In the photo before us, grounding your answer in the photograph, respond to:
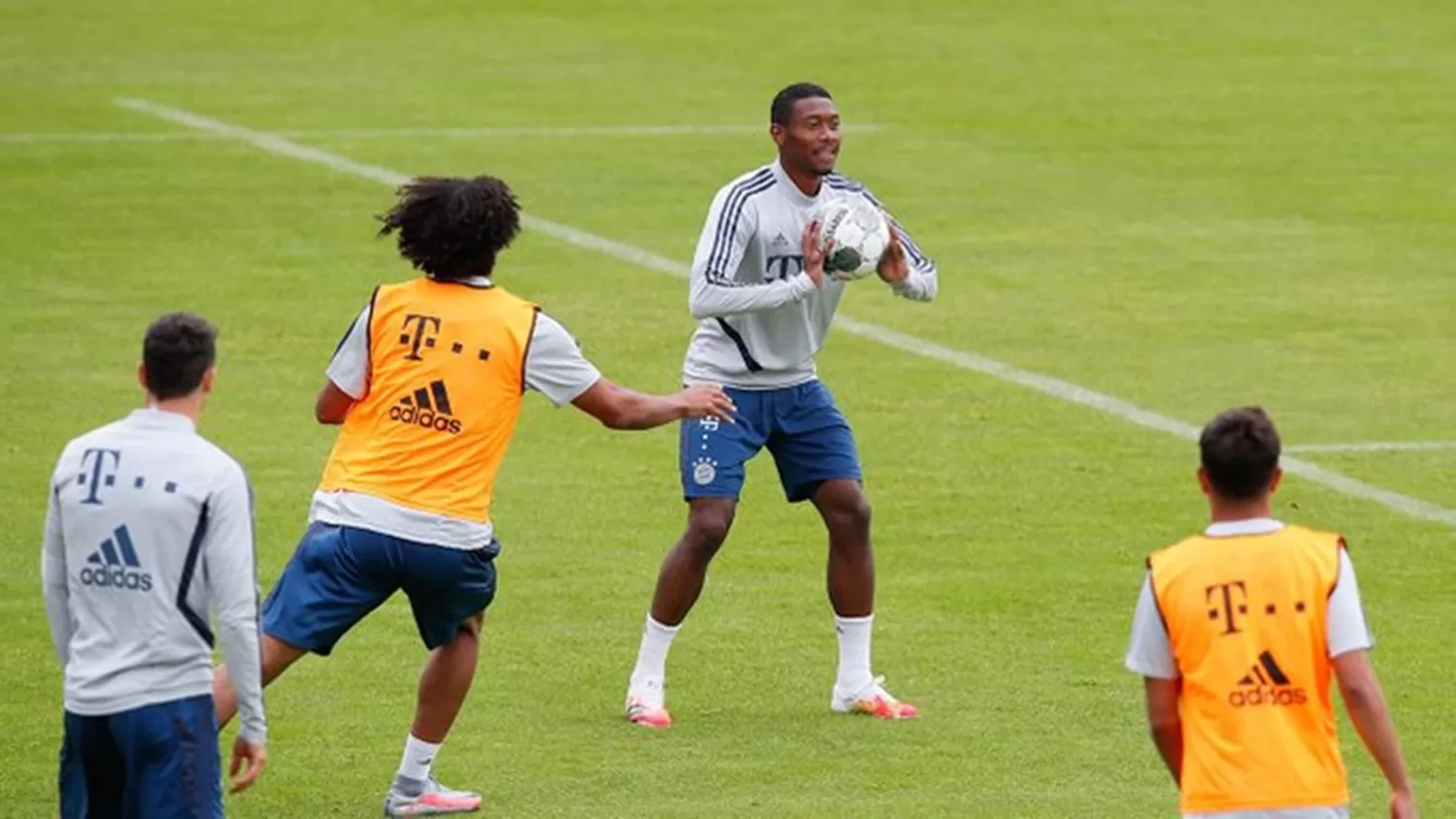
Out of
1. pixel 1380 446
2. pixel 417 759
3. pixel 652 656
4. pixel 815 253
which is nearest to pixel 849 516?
A: pixel 652 656

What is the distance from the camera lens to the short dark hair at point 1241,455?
732 cm

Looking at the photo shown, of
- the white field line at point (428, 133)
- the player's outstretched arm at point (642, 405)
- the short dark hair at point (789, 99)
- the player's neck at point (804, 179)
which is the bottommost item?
the player's outstretched arm at point (642, 405)

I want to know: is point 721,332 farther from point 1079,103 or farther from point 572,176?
point 1079,103

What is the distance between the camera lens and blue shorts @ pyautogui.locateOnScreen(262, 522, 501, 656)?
31.8 feet

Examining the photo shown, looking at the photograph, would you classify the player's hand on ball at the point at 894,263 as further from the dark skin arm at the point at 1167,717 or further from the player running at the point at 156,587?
the dark skin arm at the point at 1167,717

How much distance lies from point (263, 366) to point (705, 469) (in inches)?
310

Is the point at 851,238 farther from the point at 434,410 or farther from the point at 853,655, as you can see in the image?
the point at 434,410

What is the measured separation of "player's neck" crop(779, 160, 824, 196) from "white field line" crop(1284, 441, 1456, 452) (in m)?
5.72

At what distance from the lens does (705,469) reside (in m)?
11.5

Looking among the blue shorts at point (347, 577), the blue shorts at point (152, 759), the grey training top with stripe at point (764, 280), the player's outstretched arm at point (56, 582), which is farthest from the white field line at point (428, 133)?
the blue shorts at point (152, 759)

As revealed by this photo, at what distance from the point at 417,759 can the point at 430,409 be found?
122 cm

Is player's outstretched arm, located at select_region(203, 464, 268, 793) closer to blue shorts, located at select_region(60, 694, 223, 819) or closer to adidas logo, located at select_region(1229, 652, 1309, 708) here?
blue shorts, located at select_region(60, 694, 223, 819)

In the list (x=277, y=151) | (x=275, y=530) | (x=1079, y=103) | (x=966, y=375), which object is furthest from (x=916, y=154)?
(x=275, y=530)

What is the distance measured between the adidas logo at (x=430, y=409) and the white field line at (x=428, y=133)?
1777cm
